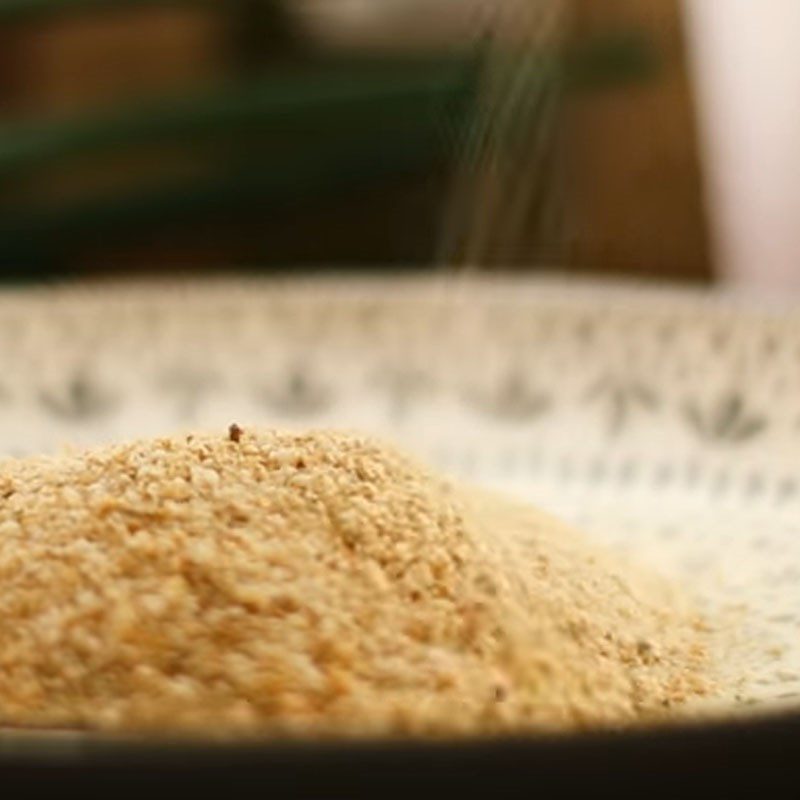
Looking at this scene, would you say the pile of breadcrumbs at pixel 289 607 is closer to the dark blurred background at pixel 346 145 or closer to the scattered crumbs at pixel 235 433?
the scattered crumbs at pixel 235 433

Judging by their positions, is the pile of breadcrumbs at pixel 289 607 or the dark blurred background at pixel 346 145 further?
the dark blurred background at pixel 346 145

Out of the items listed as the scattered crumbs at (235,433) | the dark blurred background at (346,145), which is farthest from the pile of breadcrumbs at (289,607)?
the dark blurred background at (346,145)

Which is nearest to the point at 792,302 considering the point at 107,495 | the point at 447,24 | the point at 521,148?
the point at 107,495

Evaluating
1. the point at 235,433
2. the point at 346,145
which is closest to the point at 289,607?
the point at 235,433

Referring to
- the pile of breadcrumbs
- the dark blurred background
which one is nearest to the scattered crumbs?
the pile of breadcrumbs

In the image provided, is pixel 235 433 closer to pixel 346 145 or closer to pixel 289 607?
pixel 289 607

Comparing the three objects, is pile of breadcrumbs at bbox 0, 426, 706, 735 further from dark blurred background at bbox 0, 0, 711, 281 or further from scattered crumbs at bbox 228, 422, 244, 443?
dark blurred background at bbox 0, 0, 711, 281

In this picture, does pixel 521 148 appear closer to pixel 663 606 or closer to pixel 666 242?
pixel 666 242

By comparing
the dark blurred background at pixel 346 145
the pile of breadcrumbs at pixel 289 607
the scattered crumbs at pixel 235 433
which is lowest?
the pile of breadcrumbs at pixel 289 607

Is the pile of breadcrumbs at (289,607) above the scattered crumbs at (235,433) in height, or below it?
below
